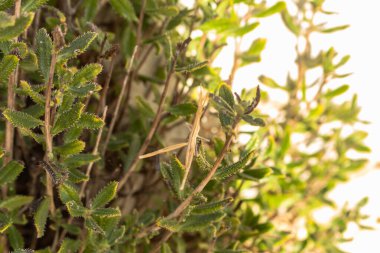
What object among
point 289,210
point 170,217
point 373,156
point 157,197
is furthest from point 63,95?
point 373,156

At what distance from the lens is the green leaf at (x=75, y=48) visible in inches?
23.2

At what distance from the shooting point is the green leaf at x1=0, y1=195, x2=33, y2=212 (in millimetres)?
714

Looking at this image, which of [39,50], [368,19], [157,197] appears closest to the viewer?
[39,50]

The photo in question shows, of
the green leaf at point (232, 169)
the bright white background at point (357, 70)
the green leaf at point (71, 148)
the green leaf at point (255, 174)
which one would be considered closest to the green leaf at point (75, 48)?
the green leaf at point (71, 148)

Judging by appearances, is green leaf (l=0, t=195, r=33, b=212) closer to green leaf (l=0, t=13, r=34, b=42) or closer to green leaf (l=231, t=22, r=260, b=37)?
green leaf (l=0, t=13, r=34, b=42)

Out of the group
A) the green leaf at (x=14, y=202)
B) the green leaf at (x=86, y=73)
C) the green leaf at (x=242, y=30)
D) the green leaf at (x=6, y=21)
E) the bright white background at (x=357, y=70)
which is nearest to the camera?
the green leaf at (x=6, y=21)

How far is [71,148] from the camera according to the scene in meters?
0.66

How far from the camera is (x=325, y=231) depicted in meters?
1.12

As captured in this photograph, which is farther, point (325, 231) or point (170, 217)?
point (325, 231)

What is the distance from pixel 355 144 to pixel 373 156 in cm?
42

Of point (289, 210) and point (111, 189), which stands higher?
point (111, 189)

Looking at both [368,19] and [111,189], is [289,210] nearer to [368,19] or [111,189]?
[111,189]

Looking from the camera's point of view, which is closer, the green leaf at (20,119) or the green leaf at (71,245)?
the green leaf at (20,119)

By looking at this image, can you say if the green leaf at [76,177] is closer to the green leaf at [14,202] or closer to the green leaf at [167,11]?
the green leaf at [14,202]
